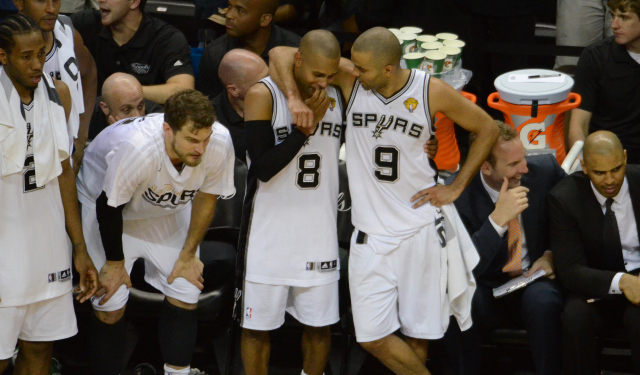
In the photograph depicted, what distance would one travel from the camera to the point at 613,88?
18.3ft

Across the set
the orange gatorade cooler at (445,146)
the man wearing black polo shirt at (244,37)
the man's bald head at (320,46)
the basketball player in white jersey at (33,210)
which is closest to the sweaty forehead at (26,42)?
the basketball player in white jersey at (33,210)

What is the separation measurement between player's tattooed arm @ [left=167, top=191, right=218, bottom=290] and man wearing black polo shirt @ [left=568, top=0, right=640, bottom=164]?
2283 mm

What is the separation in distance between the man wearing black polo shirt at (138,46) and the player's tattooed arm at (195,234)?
1341mm

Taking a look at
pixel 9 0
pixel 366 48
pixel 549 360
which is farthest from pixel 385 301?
pixel 9 0

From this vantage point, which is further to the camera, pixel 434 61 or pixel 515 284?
pixel 434 61

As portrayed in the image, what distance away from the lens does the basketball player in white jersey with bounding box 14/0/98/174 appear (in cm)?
463

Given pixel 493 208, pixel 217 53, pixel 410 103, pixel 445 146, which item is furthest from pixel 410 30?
pixel 410 103

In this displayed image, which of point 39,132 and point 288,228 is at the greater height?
point 39,132

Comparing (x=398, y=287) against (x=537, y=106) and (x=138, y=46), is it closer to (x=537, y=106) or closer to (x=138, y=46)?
(x=537, y=106)

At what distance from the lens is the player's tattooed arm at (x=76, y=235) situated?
13.5 feet

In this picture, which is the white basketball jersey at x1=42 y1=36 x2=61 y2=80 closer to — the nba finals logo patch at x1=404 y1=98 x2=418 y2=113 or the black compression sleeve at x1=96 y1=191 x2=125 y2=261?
the black compression sleeve at x1=96 y1=191 x2=125 y2=261

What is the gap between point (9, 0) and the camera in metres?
6.14

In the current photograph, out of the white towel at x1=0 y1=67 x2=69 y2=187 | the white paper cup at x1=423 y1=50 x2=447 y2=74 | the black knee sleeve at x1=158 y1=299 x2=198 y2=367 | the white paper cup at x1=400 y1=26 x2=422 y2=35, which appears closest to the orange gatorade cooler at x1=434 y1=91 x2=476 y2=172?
the white paper cup at x1=423 y1=50 x2=447 y2=74

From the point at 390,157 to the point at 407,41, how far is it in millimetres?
1521
